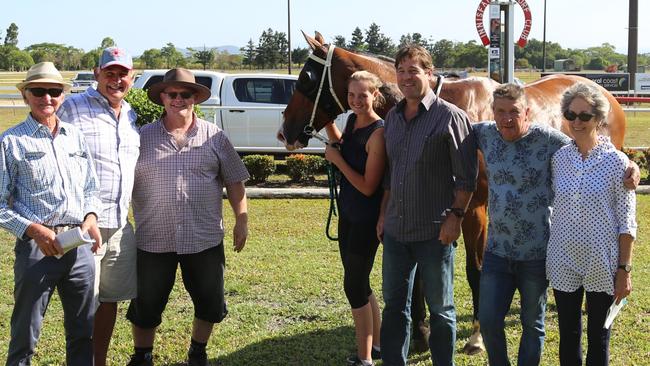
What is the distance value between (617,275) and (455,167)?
0.90 metres

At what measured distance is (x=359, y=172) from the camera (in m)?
3.94

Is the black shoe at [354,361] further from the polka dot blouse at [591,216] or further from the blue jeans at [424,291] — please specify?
the polka dot blouse at [591,216]

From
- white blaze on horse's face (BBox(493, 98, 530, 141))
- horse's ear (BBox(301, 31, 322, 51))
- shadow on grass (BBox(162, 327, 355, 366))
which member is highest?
horse's ear (BBox(301, 31, 322, 51))

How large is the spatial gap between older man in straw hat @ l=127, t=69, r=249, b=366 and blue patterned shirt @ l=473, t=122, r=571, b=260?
162 centimetres

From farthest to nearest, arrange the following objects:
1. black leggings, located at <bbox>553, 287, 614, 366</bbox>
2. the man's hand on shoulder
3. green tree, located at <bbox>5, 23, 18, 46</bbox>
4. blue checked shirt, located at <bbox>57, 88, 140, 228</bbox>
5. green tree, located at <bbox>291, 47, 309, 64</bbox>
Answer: green tree, located at <bbox>5, 23, 18, 46</bbox> → green tree, located at <bbox>291, 47, 309, 64</bbox> → blue checked shirt, located at <bbox>57, 88, 140, 228</bbox> → black leggings, located at <bbox>553, 287, 614, 366</bbox> → the man's hand on shoulder

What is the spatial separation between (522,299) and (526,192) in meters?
0.54

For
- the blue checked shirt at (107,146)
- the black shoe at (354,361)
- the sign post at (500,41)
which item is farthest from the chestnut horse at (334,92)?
the sign post at (500,41)

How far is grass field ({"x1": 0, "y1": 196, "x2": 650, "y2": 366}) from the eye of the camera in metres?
4.64

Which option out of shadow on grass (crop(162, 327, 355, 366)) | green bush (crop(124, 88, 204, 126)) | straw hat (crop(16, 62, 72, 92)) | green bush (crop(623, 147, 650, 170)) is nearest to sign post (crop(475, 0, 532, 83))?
green bush (crop(623, 147, 650, 170))

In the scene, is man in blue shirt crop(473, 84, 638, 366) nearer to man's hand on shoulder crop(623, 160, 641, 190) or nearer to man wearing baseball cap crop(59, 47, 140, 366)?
man's hand on shoulder crop(623, 160, 641, 190)

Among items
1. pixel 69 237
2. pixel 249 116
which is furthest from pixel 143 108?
pixel 69 237

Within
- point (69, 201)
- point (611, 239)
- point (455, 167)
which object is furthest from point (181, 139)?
point (611, 239)

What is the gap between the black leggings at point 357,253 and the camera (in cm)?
395

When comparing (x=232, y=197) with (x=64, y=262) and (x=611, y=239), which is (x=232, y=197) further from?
(x=611, y=239)
